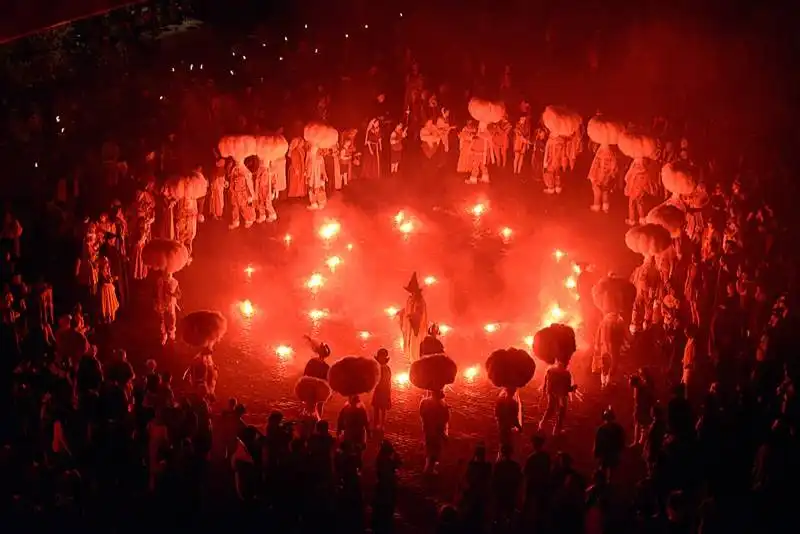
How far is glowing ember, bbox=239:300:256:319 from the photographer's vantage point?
1708 cm

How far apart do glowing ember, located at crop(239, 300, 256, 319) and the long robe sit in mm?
3073

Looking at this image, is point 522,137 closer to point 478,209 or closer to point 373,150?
point 478,209

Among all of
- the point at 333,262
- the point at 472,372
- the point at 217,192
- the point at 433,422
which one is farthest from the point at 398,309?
the point at 217,192

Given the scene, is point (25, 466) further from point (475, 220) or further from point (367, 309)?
point (475, 220)

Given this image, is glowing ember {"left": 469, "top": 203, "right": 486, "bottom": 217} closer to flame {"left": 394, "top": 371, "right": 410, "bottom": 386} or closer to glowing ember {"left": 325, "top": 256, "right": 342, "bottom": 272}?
glowing ember {"left": 325, "top": 256, "right": 342, "bottom": 272}

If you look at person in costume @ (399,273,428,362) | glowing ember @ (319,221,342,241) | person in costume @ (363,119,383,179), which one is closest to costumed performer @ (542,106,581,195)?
person in costume @ (363,119,383,179)

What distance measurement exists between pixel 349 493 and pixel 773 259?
29.2ft

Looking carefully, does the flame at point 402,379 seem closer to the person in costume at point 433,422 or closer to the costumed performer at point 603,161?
the person in costume at point 433,422

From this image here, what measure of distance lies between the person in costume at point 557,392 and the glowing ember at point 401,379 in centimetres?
224

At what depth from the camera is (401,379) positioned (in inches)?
601

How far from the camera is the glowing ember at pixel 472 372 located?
1533 cm

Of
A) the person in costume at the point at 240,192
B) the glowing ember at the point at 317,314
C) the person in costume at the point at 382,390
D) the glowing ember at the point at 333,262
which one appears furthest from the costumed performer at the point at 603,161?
the person in costume at the point at 382,390

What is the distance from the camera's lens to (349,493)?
37.9ft

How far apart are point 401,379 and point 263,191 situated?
6309 millimetres
